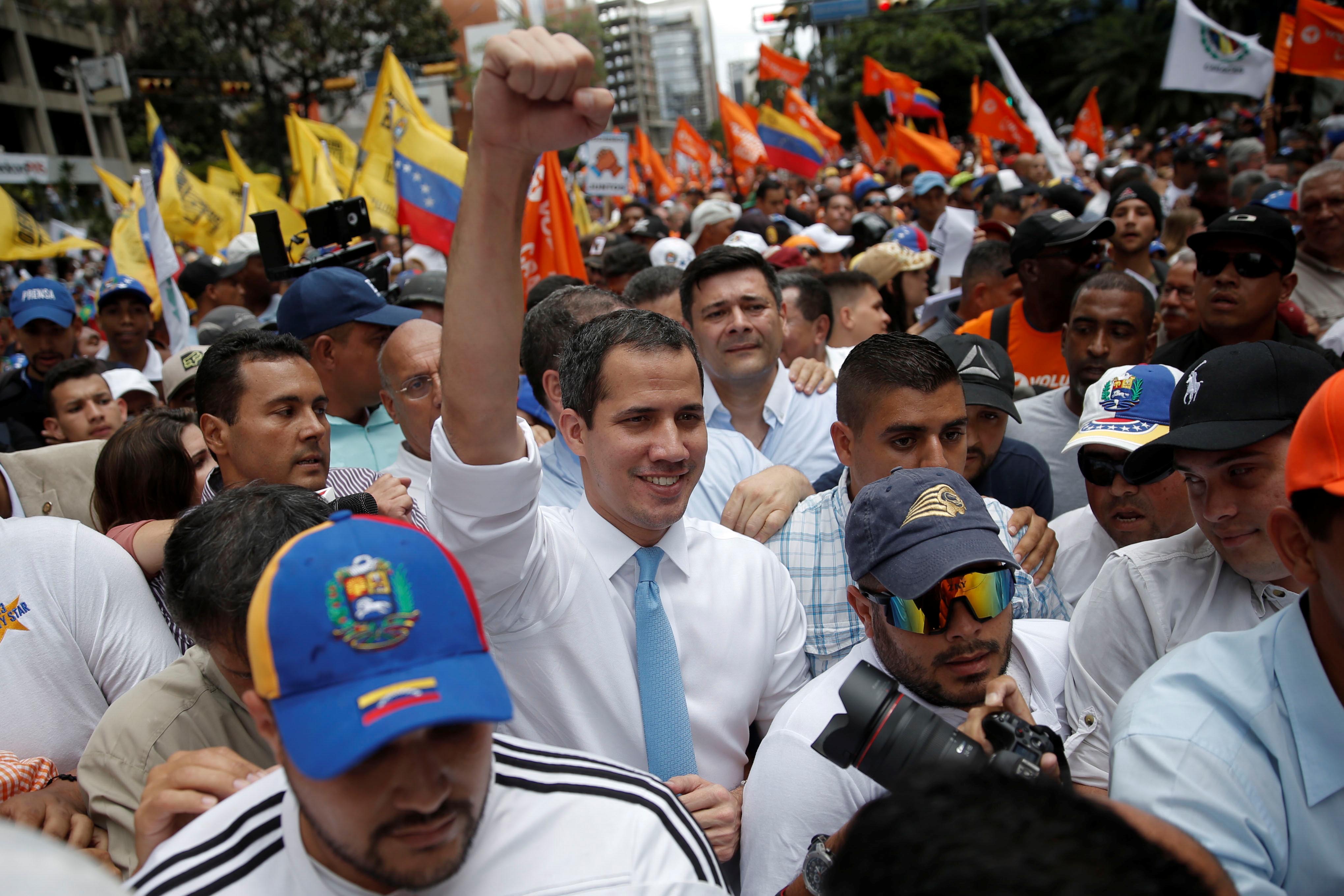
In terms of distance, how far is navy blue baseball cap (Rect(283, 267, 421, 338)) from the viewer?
426 centimetres

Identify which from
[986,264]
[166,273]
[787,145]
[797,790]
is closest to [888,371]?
[797,790]

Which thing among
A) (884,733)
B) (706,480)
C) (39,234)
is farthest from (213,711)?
(39,234)

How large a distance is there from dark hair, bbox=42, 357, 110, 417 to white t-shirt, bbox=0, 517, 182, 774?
294 centimetres

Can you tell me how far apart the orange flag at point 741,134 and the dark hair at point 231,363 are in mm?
12270

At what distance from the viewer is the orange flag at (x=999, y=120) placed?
1378 cm

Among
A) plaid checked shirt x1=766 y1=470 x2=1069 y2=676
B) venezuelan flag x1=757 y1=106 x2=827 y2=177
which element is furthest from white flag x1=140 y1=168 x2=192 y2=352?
venezuelan flag x1=757 y1=106 x2=827 y2=177

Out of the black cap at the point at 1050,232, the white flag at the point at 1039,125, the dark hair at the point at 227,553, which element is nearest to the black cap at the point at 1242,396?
the dark hair at the point at 227,553

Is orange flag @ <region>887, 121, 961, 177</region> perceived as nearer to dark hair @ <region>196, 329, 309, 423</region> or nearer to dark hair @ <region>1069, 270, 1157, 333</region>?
dark hair @ <region>1069, 270, 1157, 333</region>

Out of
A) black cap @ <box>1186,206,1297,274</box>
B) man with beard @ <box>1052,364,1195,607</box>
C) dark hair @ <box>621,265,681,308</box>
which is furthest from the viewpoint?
dark hair @ <box>621,265,681,308</box>

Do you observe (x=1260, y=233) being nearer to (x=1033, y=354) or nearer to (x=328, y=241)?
(x=1033, y=354)

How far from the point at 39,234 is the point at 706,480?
1125cm

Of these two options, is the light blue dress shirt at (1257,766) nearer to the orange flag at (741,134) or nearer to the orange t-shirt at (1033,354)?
the orange t-shirt at (1033,354)

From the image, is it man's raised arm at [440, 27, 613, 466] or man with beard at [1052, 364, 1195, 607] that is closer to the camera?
man's raised arm at [440, 27, 613, 466]

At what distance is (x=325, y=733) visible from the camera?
4.12 feet
